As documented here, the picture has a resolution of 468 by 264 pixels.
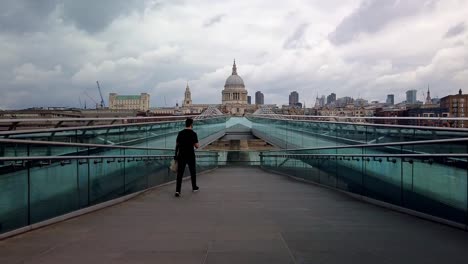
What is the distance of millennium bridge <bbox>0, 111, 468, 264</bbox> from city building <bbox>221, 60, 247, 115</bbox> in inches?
6532

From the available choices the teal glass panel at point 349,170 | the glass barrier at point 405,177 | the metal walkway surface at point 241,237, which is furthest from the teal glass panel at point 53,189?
the teal glass panel at point 349,170

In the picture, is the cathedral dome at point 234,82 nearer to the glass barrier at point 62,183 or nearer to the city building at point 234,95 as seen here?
the city building at point 234,95

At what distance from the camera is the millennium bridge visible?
192 inches

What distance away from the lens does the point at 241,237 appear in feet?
17.9

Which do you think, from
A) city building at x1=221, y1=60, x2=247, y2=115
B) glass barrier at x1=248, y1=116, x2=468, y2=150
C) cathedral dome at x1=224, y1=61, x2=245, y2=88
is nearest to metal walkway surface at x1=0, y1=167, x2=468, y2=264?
glass barrier at x1=248, y1=116, x2=468, y2=150

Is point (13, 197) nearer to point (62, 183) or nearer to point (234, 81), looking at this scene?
point (62, 183)

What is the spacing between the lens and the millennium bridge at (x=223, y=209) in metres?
4.87

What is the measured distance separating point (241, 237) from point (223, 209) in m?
2.12

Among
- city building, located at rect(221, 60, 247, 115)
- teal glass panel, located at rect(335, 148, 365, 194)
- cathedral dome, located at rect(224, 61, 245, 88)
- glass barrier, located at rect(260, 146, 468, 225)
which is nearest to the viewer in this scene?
glass barrier, located at rect(260, 146, 468, 225)

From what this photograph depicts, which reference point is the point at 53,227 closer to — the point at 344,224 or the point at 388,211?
the point at 344,224

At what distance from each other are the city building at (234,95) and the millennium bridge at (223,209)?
166 meters

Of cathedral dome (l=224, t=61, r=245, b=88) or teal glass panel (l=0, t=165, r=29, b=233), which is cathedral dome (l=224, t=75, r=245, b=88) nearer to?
cathedral dome (l=224, t=61, r=245, b=88)

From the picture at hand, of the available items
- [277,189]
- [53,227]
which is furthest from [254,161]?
[53,227]

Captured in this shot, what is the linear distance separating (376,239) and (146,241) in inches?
96.8
